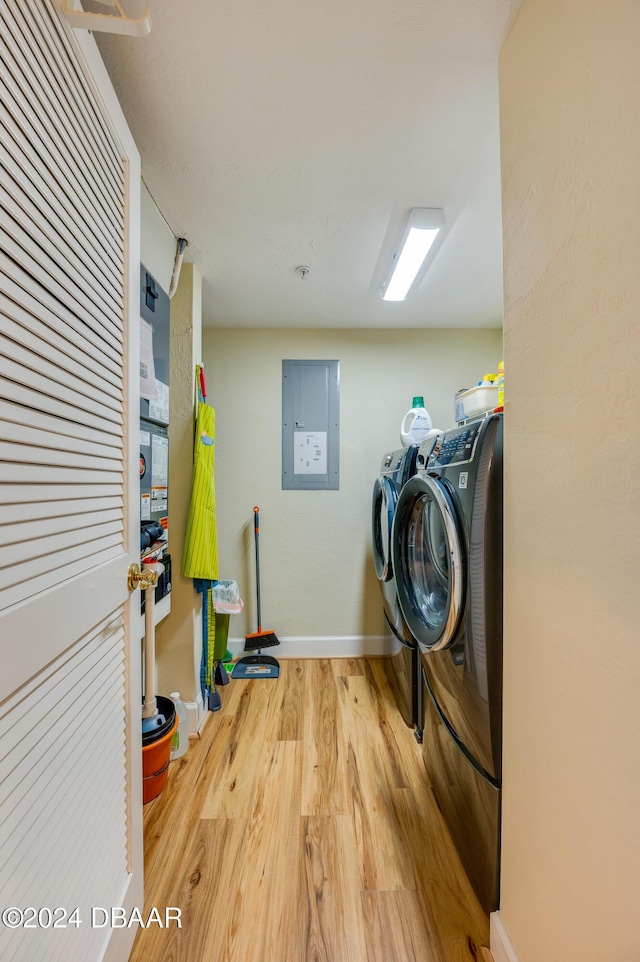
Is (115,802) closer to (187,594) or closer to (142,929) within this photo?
(142,929)

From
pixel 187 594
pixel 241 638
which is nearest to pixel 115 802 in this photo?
pixel 187 594

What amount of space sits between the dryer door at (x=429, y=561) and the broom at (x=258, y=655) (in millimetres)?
1189

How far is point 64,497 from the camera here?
666mm

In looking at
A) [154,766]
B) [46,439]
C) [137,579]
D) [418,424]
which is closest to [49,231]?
[46,439]

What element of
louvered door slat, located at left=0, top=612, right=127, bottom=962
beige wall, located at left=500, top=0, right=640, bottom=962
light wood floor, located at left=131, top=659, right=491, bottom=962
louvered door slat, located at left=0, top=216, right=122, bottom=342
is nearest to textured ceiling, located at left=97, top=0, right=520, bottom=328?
beige wall, located at left=500, top=0, right=640, bottom=962

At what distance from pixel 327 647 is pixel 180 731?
1183 mm

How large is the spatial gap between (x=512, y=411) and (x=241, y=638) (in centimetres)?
234

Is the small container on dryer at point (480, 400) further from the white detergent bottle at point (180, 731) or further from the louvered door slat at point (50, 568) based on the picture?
the white detergent bottle at point (180, 731)

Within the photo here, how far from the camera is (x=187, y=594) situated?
1.78 meters

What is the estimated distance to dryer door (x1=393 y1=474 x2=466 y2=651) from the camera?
105cm

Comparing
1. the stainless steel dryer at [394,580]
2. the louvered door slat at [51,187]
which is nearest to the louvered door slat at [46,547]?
the louvered door slat at [51,187]

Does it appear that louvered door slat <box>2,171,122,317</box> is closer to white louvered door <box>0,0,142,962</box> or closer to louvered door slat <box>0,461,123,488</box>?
white louvered door <box>0,0,142,962</box>

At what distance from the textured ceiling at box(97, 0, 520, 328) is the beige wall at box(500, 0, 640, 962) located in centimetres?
21

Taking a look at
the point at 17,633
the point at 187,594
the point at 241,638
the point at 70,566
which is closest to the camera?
the point at 17,633
